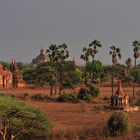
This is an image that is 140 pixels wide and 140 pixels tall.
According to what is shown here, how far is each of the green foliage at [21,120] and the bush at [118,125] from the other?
430 cm

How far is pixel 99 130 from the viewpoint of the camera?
114 ft

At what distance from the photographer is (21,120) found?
107 ft

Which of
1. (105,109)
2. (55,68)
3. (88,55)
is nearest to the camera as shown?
(105,109)

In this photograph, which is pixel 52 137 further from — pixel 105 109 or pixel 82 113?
pixel 105 109

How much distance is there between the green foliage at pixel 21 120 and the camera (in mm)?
32312

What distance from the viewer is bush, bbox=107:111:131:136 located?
34.5 meters

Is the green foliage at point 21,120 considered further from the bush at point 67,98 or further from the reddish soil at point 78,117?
the bush at point 67,98

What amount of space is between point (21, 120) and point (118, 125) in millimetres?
6970

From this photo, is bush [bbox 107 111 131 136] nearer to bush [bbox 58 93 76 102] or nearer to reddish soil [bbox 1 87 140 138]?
reddish soil [bbox 1 87 140 138]

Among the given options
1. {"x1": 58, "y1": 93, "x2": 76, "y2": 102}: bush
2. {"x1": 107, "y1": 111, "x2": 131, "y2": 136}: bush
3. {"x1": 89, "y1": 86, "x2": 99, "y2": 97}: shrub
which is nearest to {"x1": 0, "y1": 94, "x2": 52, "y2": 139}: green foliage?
{"x1": 107, "y1": 111, "x2": 131, "y2": 136}: bush

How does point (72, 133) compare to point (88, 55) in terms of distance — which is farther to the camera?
point (88, 55)

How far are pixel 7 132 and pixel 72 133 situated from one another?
14.4 feet

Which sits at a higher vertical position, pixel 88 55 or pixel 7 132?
pixel 88 55

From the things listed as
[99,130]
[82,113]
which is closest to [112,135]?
[99,130]
